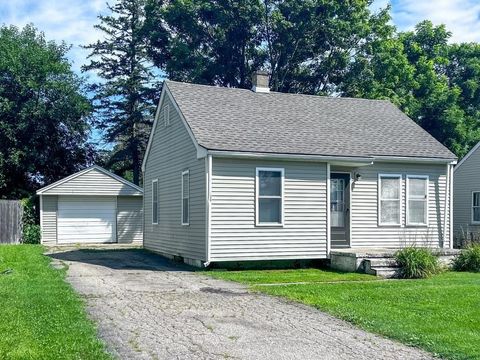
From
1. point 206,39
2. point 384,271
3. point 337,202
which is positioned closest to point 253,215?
point 337,202

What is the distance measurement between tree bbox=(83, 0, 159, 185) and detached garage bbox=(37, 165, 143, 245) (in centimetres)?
987

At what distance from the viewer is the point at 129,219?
27.7 m

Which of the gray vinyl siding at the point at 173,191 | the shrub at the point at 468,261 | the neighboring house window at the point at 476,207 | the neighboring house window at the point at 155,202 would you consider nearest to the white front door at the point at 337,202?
the shrub at the point at 468,261

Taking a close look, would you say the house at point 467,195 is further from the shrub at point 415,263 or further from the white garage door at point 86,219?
the white garage door at point 86,219

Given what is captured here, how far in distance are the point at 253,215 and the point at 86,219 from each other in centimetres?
1340

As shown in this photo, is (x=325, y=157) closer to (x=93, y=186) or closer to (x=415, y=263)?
(x=415, y=263)

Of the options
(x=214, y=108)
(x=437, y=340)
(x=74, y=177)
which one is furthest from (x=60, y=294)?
(x=74, y=177)

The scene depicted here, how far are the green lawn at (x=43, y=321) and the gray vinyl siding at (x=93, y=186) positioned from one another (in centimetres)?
1300

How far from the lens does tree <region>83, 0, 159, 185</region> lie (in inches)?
1475

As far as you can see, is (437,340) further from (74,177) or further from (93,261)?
(74,177)

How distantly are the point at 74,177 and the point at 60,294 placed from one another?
16.5 meters

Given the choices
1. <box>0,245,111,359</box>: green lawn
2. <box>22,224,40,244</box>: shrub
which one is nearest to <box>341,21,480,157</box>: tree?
<box>22,224,40,244</box>: shrub

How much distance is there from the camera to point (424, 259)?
48.9 ft

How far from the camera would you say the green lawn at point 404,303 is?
303 inches
